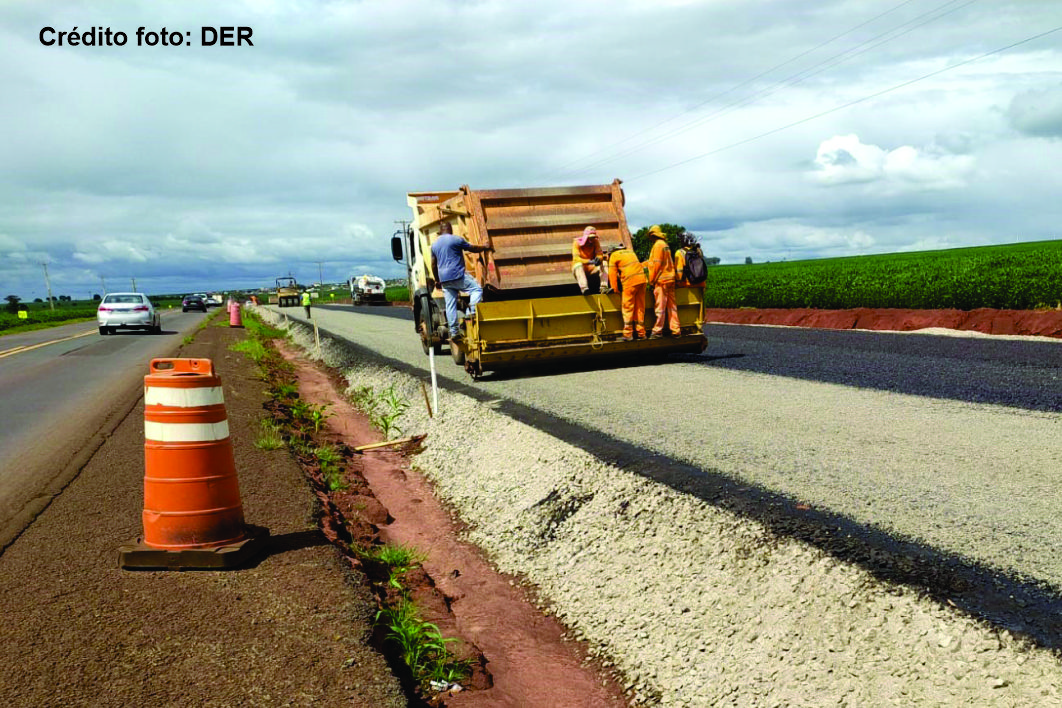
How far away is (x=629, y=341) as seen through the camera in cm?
1120

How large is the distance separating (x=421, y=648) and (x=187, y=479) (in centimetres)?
170

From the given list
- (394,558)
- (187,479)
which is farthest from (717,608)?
(187,479)

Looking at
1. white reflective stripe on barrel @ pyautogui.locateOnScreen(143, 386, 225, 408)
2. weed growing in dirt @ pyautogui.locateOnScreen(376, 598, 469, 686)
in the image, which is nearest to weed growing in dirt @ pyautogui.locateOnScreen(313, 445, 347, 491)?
white reflective stripe on barrel @ pyautogui.locateOnScreen(143, 386, 225, 408)

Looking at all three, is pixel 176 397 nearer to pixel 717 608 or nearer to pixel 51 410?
pixel 717 608

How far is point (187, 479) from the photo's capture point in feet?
14.6

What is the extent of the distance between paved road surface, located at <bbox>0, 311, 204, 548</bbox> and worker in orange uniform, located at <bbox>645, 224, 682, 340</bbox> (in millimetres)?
7216

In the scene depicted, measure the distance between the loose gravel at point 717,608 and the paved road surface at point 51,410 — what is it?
340cm

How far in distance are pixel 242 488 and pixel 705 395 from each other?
490 centimetres

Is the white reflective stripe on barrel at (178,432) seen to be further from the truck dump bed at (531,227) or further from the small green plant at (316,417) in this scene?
the truck dump bed at (531,227)

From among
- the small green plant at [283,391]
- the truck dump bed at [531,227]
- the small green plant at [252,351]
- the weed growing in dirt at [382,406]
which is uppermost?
the truck dump bed at [531,227]

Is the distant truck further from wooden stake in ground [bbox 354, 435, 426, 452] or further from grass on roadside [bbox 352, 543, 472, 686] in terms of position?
grass on roadside [bbox 352, 543, 472, 686]

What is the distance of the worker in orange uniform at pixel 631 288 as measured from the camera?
36.2ft

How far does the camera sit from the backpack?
11367 millimetres

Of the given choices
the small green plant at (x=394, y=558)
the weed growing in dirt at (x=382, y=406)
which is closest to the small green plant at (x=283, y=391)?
the weed growing in dirt at (x=382, y=406)
